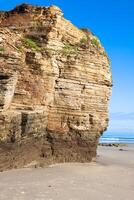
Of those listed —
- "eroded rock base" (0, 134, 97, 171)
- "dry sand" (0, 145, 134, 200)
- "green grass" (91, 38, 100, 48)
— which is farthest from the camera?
"green grass" (91, 38, 100, 48)

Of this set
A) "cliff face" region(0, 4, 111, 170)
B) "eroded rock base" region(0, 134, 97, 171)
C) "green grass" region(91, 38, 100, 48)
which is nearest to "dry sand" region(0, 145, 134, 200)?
"eroded rock base" region(0, 134, 97, 171)

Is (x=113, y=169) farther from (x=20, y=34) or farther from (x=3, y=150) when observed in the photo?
(x=20, y=34)

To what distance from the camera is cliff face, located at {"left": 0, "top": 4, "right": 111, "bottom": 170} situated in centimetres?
1794

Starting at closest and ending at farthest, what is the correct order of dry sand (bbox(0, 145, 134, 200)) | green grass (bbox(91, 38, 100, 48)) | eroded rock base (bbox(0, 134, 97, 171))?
dry sand (bbox(0, 145, 134, 200)) → eroded rock base (bbox(0, 134, 97, 171)) → green grass (bbox(91, 38, 100, 48))

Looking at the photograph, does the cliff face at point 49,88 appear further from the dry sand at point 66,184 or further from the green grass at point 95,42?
the dry sand at point 66,184

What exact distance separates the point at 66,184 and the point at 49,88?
6.19 m

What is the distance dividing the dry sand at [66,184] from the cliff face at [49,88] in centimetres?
126

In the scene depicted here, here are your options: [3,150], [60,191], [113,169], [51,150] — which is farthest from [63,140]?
[60,191]

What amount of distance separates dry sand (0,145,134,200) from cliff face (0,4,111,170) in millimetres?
1261


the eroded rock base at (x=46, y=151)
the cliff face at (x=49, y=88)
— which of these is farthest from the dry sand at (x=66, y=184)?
the cliff face at (x=49, y=88)

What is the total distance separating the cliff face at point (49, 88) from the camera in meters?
17.9

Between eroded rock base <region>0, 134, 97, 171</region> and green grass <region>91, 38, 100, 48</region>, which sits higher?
green grass <region>91, 38, 100, 48</region>

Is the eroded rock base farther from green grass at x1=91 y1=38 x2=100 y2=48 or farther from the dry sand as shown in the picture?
green grass at x1=91 y1=38 x2=100 y2=48

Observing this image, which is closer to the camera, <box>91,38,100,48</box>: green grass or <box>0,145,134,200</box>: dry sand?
<box>0,145,134,200</box>: dry sand
